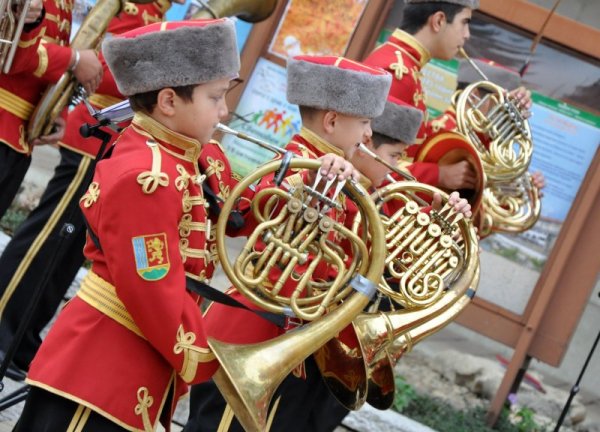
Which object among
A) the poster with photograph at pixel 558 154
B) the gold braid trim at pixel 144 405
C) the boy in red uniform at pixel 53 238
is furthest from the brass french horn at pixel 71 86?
the poster with photograph at pixel 558 154

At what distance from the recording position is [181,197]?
2.77m

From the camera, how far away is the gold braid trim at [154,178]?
2.65 m

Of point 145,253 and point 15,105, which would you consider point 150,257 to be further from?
point 15,105

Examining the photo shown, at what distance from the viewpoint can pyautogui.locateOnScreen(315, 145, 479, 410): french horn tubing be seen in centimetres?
355

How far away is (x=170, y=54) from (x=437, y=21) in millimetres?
2257

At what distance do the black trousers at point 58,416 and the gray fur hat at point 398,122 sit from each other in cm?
177

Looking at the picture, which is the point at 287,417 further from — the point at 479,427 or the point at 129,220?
the point at 479,427

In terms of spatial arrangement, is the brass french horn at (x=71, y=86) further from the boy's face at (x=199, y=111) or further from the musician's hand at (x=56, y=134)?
the boy's face at (x=199, y=111)

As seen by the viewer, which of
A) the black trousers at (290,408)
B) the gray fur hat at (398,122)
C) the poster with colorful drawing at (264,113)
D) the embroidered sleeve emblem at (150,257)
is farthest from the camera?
the poster with colorful drawing at (264,113)

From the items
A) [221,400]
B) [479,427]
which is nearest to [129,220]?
[221,400]

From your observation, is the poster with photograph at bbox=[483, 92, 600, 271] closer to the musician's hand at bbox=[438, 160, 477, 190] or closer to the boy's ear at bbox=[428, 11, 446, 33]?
the boy's ear at bbox=[428, 11, 446, 33]

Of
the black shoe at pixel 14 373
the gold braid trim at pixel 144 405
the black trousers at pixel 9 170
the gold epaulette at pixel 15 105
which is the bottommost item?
the black shoe at pixel 14 373

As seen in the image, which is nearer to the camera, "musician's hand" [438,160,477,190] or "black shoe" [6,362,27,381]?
"musician's hand" [438,160,477,190]

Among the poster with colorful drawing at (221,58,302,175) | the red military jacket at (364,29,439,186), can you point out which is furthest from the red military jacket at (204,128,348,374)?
the poster with colorful drawing at (221,58,302,175)
